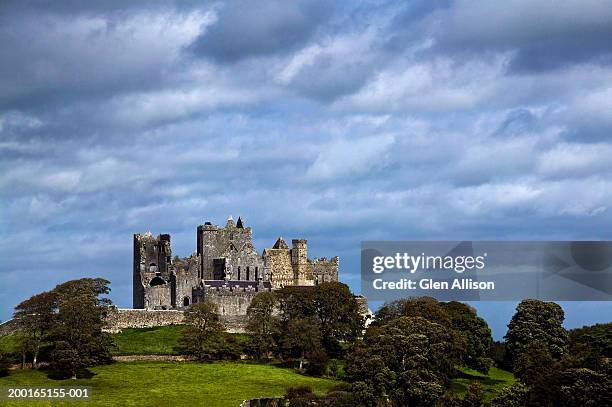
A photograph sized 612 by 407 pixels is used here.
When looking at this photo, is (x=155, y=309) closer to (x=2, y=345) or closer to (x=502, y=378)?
(x=2, y=345)

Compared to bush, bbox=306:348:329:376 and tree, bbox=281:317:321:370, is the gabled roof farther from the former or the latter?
bush, bbox=306:348:329:376

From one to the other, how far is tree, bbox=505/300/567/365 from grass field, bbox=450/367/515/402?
6.99ft

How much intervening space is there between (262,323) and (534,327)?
80.2ft

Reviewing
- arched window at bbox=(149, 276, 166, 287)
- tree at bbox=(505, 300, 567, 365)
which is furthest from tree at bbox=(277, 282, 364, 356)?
arched window at bbox=(149, 276, 166, 287)

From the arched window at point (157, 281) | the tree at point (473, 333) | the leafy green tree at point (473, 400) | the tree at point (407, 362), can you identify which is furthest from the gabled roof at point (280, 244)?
the leafy green tree at point (473, 400)

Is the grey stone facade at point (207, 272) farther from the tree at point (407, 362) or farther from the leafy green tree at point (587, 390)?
the leafy green tree at point (587, 390)

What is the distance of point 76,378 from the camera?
3880 inches

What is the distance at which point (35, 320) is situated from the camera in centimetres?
10431

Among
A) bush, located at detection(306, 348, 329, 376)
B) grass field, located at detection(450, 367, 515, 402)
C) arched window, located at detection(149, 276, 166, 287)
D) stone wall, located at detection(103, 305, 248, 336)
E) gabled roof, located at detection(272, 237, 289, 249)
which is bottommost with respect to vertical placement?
grass field, located at detection(450, 367, 515, 402)

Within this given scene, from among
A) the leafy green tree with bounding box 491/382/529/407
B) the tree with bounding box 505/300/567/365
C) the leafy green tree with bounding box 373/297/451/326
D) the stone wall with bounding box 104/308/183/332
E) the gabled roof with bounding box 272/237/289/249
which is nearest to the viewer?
the leafy green tree with bounding box 491/382/529/407

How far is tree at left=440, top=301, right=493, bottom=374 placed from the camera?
10956 centimetres

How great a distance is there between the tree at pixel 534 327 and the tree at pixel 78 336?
116 ft

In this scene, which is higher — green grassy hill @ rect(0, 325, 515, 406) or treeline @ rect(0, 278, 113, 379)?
treeline @ rect(0, 278, 113, 379)

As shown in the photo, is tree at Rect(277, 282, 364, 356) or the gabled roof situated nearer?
tree at Rect(277, 282, 364, 356)
